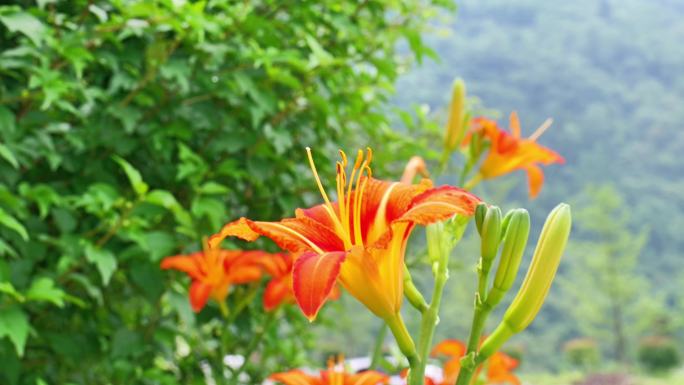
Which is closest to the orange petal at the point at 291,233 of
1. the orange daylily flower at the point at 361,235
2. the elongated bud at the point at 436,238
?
the orange daylily flower at the point at 361,235

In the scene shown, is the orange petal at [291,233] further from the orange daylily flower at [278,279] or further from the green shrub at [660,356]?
the green shrub at [660,356]

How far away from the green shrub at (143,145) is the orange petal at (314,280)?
101 cm

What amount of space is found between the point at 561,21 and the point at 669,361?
31548 mm

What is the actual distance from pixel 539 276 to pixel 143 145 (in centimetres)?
148

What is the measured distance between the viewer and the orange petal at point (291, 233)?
769 mm

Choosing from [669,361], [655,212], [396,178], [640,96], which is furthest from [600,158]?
[396,178]

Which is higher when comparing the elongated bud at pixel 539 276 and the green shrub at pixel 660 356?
the elongated bud at pixel 539 276

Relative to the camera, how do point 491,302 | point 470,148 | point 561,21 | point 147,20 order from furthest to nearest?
point 561,21 < point 147,20 < point 470,148 < point 491,302

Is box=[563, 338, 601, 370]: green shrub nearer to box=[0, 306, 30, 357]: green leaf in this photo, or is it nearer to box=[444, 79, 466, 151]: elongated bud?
box=[444, 79, 466, 151]: elongated bud

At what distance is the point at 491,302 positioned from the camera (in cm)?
77

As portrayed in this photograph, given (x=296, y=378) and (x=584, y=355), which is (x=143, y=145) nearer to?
(x=296, y=378)

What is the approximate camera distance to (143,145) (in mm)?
2082

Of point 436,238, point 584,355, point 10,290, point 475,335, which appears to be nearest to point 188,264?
point 10,290

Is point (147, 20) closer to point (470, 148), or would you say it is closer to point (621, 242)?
point (470, 148)
